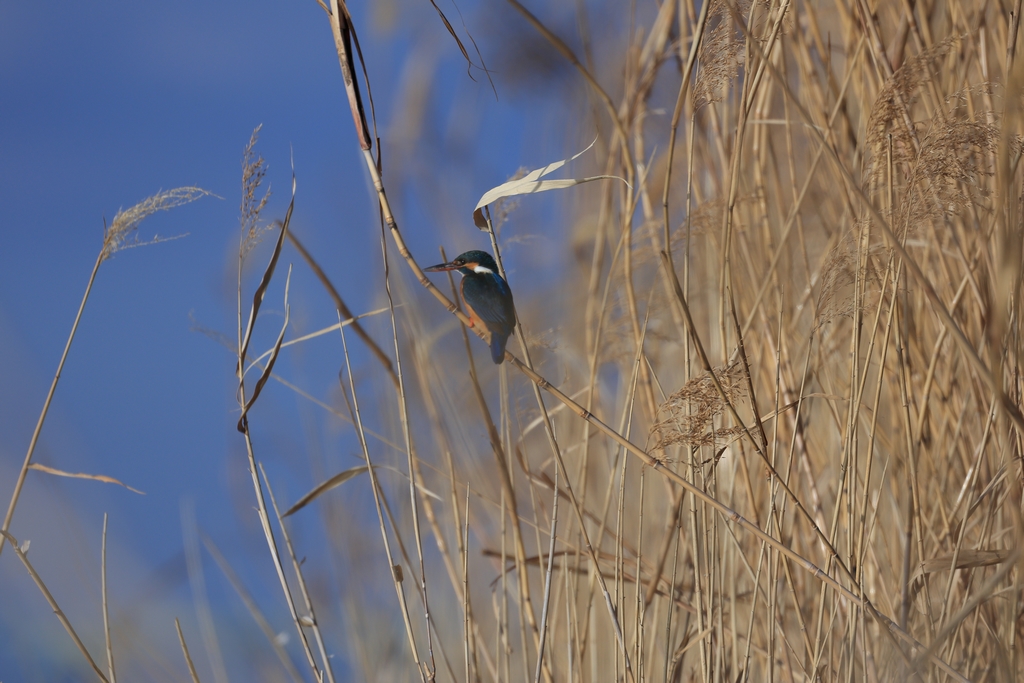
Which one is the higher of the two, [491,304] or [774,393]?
[491,304]

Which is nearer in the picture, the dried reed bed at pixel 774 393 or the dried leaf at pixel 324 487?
the dried reed bed at pixel 774 393

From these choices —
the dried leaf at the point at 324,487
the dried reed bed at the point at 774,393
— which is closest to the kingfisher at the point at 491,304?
the dried reed bed at the point at 774,393

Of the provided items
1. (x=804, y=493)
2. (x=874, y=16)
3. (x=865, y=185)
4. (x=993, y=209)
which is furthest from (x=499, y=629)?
(x=874, y=16)

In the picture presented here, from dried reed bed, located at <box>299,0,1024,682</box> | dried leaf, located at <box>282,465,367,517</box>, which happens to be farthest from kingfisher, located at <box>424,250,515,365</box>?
dried leaf, located at <box>282,465,367,517</box>

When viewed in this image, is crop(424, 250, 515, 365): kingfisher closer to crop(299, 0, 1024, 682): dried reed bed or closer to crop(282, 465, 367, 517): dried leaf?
crop(299, 0, 1024, 682): dried reed bed

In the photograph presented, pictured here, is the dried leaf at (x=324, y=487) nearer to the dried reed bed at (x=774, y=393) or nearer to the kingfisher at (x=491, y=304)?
the dried reed bed at (x=774, y=393)

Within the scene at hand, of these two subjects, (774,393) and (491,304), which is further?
(774,393)

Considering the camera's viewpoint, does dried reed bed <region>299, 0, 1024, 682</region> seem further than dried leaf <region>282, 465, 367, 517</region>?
No

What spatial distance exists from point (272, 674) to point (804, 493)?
1234 millimetres

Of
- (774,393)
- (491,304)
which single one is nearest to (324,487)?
(491,304)

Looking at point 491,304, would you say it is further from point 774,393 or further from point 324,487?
point 774,393

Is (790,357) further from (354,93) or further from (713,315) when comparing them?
(354,93)

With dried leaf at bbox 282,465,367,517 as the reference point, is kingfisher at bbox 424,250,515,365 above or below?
above

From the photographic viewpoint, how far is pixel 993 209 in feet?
3.08
